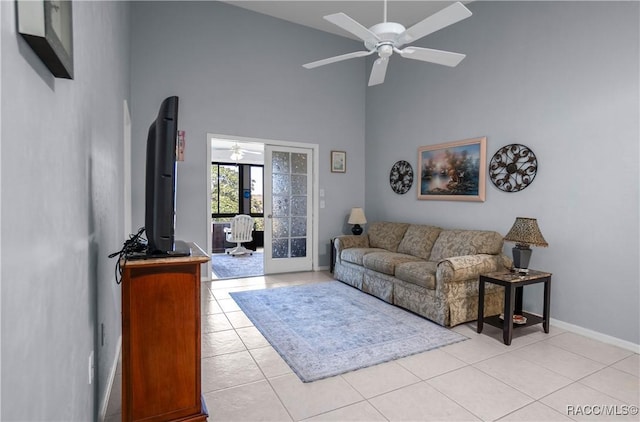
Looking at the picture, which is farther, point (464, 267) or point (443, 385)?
point (464, 267)

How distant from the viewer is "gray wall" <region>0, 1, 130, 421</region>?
73 cm

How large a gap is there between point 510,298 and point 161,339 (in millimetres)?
2662

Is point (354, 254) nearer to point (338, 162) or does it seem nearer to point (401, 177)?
point (401, 177)

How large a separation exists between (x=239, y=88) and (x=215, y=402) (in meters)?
4.30

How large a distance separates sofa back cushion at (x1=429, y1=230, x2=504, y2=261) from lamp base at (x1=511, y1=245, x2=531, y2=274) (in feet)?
1.47

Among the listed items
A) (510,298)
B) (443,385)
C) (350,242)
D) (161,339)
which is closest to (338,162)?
(350,242)

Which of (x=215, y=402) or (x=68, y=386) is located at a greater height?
(x=68, y=386)

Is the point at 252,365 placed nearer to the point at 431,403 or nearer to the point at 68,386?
the point at 431,403

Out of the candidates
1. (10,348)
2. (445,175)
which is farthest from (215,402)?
(445,175)

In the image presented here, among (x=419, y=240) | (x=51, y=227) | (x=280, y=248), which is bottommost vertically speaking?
(x=280, y=248)

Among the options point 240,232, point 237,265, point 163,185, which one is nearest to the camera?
point 163,185

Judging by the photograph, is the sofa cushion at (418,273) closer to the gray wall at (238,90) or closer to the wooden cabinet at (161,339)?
the gray wall at (238,90)

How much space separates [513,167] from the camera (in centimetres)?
380

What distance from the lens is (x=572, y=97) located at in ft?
10.9
